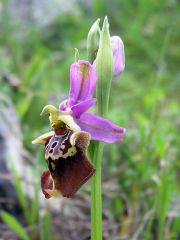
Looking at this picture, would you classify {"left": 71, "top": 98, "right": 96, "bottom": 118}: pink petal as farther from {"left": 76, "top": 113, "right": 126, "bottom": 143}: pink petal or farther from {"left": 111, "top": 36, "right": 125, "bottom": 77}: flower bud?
{"left": 111, "top": 36, "right": 125, "bottom": 77}: flower bud

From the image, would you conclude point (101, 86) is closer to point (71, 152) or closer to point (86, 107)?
point (86, 107)

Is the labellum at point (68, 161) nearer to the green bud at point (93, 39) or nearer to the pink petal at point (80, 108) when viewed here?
the pink petal at point (80, 108)

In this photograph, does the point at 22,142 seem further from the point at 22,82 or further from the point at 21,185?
the point at 22,82

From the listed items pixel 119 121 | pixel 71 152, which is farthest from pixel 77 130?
pixel 119 121

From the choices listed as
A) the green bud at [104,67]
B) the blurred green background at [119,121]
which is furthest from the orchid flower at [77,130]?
the blurred green background at [119,121]

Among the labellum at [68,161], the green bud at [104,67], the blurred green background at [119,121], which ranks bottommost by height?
the blurred green background at [119,121]
